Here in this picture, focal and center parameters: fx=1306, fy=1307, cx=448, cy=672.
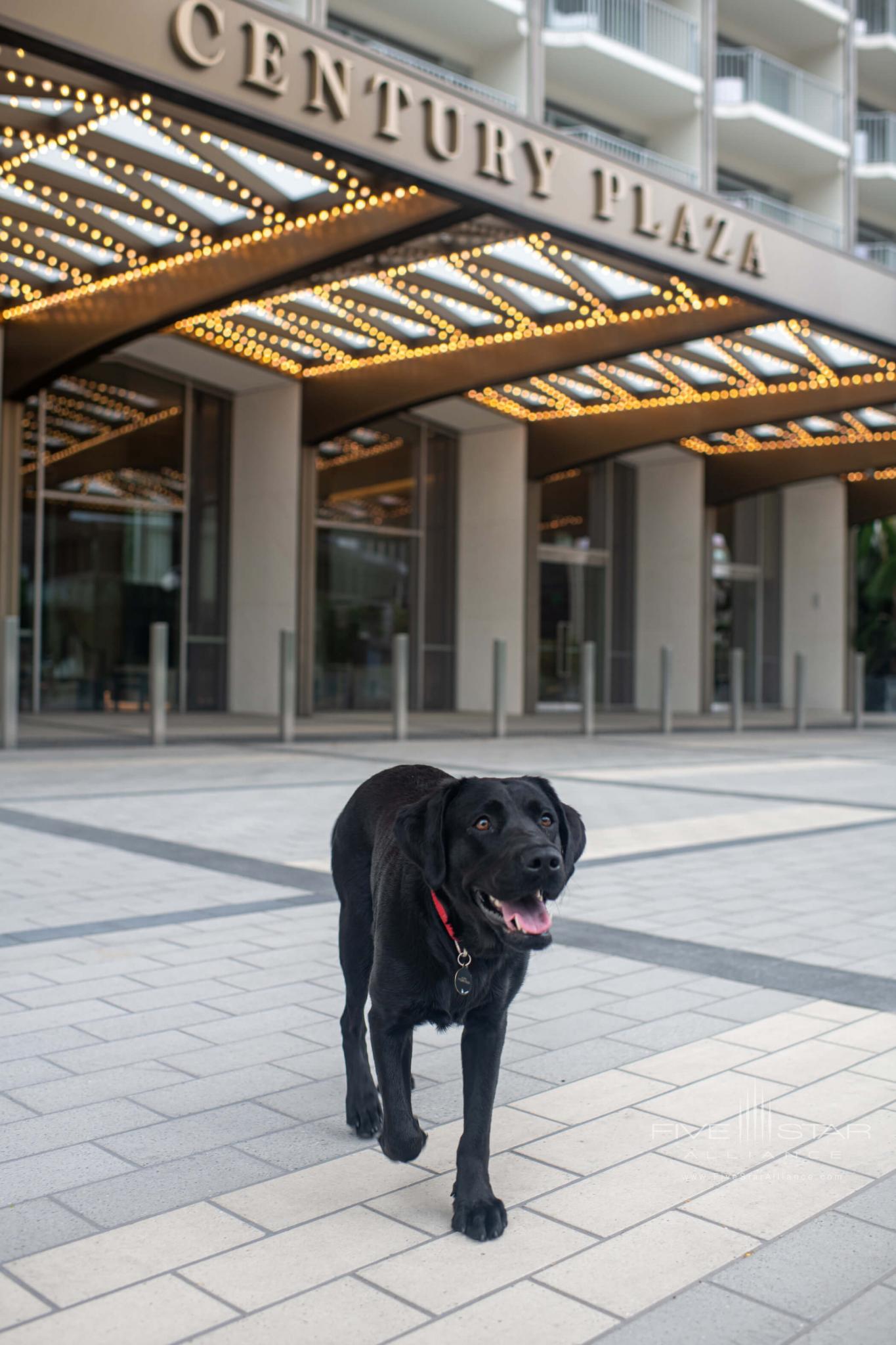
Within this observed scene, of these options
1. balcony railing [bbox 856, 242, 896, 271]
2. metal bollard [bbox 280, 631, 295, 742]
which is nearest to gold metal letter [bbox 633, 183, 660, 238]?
metal bollard [bbox 280, 631, 295, 742]

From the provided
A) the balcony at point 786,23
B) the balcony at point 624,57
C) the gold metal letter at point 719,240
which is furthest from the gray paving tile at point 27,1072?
the balcony at point 786,23

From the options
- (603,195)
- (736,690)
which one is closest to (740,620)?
(736,690)

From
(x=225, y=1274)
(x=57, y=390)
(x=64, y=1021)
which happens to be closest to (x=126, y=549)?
(x=57, y=390)

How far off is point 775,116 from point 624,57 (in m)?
4.71

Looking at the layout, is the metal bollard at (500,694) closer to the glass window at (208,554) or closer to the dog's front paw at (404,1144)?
the glass window at (208,554)

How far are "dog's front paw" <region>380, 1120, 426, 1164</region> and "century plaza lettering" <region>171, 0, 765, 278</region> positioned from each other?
9947mm

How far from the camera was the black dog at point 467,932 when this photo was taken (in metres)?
2.49

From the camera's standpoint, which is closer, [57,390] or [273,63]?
[273,63]

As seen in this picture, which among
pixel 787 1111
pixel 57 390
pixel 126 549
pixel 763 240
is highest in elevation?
pixel 763 240

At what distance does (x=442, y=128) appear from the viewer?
12469mm

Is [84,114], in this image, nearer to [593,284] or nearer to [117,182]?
[117,182]

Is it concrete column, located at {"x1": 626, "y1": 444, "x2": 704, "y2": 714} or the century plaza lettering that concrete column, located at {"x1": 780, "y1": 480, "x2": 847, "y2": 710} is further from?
the century plaza lettering

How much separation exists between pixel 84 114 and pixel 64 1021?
968cm

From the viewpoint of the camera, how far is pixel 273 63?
11.2 meters
